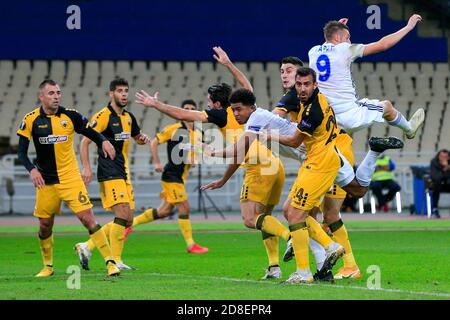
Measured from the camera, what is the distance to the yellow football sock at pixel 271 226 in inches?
525

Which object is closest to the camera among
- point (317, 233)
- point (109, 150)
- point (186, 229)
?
point (317, 233)

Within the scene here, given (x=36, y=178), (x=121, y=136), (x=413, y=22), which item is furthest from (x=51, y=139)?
(x=413, y=22)

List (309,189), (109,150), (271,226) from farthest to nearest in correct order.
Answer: (109,150) < (271,226) < (309,189)

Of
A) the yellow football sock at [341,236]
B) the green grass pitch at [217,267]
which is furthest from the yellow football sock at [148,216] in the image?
the yellow football sock at [341,236]

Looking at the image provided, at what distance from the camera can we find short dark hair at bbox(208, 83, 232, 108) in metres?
14.2

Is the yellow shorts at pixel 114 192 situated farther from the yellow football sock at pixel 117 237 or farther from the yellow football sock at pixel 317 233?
the yellow football sock at pixel 317 233

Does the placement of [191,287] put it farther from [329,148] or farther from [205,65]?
[205,65]

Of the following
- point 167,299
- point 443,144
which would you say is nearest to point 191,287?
point 167,299

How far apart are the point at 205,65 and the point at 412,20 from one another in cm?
2368

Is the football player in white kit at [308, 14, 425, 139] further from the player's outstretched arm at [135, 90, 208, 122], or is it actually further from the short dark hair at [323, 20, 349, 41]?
the player's outstretched arm at [135, 90, 208, 122]

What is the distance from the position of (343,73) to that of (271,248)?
233 centimetres

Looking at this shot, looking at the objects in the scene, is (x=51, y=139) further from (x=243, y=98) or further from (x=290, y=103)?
(x=290, y=103)

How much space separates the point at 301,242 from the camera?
39.6ft

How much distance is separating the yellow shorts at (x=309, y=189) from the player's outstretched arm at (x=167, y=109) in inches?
68.7
